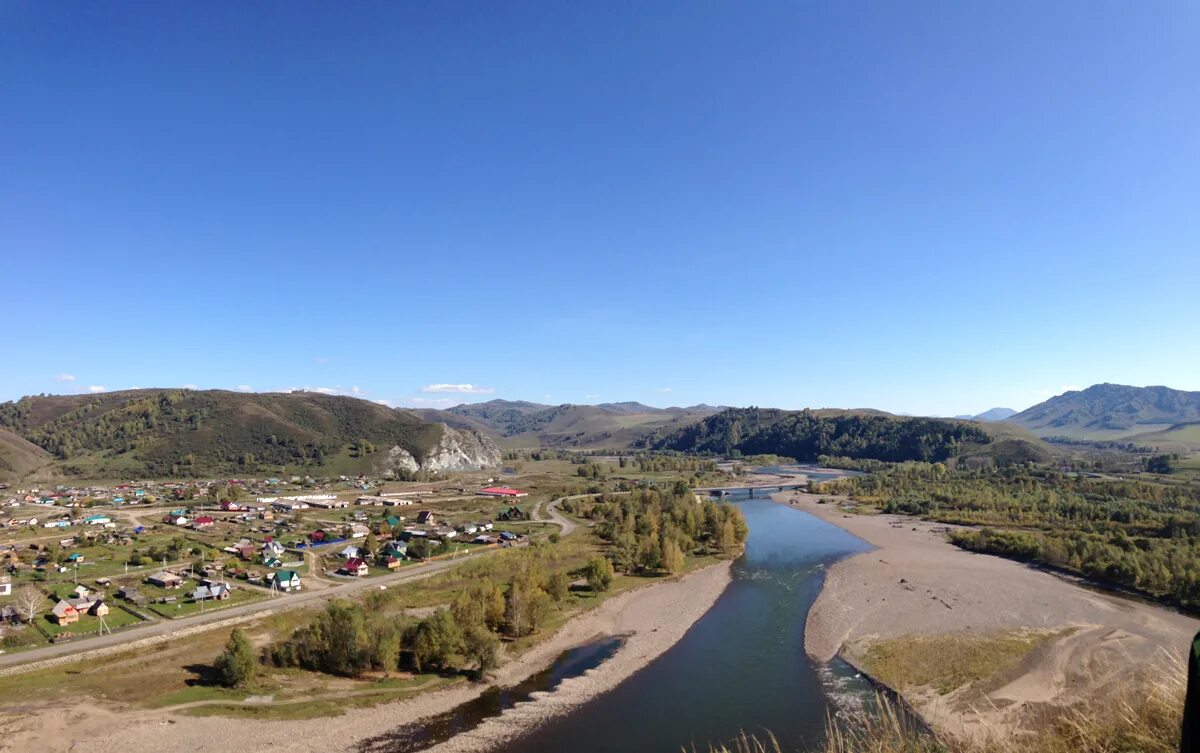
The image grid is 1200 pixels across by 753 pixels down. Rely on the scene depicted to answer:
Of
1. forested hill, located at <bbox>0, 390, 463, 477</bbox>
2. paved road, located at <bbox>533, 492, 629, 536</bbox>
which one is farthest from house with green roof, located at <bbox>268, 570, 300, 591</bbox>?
forested hill, located at <bbox>0, 390, 463, 477</bbox>

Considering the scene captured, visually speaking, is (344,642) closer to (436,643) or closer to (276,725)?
(436,643)

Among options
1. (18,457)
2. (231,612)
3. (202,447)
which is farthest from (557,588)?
(18,457)

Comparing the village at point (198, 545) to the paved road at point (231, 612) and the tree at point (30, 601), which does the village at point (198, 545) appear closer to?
the tree at point (30, 601)

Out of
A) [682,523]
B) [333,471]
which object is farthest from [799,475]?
[333,471]

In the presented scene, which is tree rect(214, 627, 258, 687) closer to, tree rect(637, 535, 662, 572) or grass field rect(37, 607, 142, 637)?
grass field rect(37, 607, 142, 637)

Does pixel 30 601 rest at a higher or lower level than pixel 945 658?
higher

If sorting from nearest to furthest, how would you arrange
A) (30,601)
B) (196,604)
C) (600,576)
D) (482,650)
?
(482,650)
(30,601)
(196,604)
(600,576)

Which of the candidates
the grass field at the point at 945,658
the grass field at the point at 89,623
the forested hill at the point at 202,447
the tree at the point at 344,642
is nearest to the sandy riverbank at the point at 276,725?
the tree at the point at 344,642
